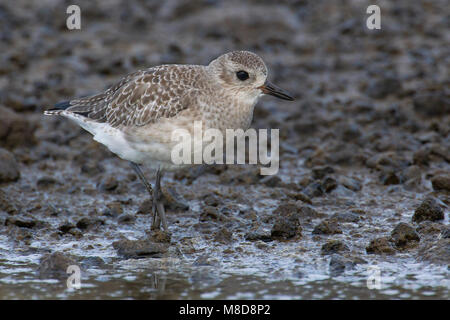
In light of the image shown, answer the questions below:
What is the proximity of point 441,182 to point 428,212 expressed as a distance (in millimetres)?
1211

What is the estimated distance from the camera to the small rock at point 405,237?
891 cm

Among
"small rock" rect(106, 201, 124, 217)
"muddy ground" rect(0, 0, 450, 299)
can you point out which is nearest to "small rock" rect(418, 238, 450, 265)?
"muddy ground" rect(0, 0, 450, 299)

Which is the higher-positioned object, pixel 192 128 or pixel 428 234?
pixel 192 128

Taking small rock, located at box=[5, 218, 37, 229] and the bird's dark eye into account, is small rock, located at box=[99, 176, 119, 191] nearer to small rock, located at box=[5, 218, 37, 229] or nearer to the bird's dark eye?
small rock, located at box=[5, 218, 37, 229]

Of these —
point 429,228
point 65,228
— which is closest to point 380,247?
point 429,228

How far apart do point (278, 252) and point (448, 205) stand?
279cm

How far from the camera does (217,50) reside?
17.5 metres

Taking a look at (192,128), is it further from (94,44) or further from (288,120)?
(94,44)

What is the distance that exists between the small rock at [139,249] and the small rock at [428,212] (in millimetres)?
3270

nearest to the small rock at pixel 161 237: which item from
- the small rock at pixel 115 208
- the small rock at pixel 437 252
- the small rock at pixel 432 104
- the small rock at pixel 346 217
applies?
the small rock at pixel 115 208

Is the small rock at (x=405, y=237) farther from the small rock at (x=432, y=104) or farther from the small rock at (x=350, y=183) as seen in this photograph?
the small rock at (x=432, y=104)
